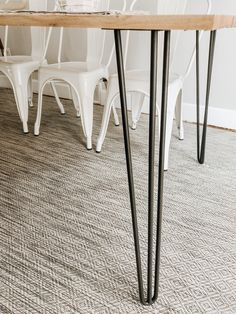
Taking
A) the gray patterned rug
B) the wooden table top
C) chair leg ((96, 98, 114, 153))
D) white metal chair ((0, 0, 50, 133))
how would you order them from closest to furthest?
the wooden table top
the gray patterned rug
chair leg ((96, 98, 114, 153))
white metal chair ((0, 0, 50, 133))

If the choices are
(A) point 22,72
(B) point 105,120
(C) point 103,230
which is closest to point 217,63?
(B) point 105,120

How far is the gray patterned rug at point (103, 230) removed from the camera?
995 mm

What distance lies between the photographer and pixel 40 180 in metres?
1.69

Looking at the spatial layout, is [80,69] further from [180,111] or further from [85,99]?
[180,111]

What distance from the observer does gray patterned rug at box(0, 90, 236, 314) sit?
100 cm

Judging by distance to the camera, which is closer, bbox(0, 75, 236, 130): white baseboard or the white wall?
→ the white wall

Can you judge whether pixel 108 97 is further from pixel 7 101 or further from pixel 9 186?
pixel 7 101

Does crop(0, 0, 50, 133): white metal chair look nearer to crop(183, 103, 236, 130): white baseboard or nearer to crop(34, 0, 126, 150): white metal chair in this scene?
crop(34, 0, 126, 150): white metal chair

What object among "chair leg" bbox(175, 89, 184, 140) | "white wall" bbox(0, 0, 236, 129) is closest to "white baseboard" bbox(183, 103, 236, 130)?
"white wall" bbox(0, 0, 236, 129)

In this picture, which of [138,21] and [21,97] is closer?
[138,21]

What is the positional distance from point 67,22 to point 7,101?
245 cm

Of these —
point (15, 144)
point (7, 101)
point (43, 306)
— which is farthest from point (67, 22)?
point (7, 101)

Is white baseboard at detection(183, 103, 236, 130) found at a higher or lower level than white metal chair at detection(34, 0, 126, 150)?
lower

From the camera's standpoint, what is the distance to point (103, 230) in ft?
4.25
